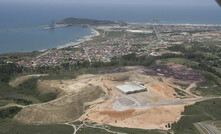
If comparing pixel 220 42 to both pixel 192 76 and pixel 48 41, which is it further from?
pixel 48 41

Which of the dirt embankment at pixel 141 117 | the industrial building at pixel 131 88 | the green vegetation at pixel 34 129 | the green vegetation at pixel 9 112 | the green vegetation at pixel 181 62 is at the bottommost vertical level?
the dirt embankment at pixel 141 117

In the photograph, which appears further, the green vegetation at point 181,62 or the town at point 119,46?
the town at point 119,46

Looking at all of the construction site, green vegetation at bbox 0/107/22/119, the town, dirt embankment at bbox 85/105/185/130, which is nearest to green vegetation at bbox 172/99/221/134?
the construction site

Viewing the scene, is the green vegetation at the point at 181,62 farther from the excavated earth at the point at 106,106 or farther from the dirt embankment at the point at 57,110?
the dirt embankment at the point at 57,110

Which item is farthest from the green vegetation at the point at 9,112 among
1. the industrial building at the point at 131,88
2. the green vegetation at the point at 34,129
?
the industrial building at the point at 131,88

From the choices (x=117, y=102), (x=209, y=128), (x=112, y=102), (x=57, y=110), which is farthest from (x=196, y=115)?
(x=57, y=110)

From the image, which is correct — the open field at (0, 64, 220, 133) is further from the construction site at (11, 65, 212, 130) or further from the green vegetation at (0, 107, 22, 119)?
the green vegetation at (0, 107, 22, 119)

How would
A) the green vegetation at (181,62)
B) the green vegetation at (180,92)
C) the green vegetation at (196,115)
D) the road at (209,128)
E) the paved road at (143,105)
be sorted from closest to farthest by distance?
the road at (209,128) < the green vegetation at (196,115) < the paved road at (143,105) < the green vegetation at (180,92) < the green vegetation at (181,62)
